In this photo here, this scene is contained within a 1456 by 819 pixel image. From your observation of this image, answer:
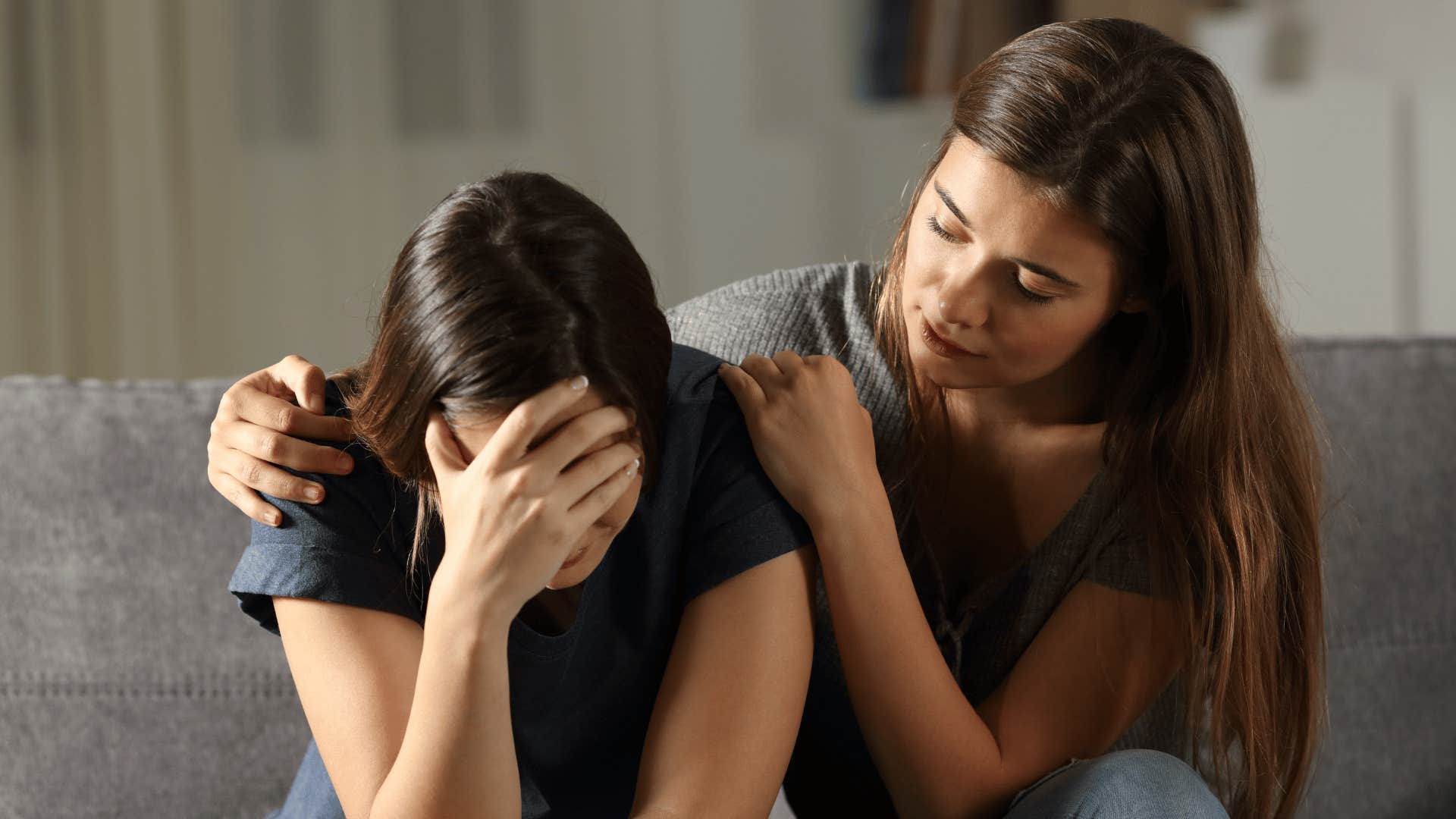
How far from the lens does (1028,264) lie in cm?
95

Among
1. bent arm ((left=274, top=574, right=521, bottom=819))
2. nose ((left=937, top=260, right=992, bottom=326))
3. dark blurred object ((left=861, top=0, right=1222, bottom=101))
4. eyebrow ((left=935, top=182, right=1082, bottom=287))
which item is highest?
dark blurred object ((left=861, top=0, right=1222, bottom=101))

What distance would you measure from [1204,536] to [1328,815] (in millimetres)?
505

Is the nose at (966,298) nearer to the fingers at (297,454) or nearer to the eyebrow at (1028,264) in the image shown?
the eyebrow at (1028,264)

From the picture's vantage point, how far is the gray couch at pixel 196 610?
1.28m

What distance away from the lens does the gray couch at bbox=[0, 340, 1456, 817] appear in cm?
128

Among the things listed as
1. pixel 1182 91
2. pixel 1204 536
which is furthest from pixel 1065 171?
pixel 1204 536

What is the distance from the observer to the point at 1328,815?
4.42 ft

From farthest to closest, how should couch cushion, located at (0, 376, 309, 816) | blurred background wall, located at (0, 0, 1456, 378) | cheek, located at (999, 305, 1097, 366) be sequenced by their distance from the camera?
blurred background wall, located at (0, 0, 1456, 378) < couch cushion, located at (0, 376, 309, 816) < cheek, located at (999, 305, 1097, 366)

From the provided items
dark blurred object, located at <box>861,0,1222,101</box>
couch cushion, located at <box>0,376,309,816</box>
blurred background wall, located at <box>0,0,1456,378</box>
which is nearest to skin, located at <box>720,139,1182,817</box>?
couch cushion, located at <box>0,376,309,816</box>

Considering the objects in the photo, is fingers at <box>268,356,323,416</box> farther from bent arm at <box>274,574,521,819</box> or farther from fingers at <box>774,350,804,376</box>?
fingers at <box>774,350,804,376</box>

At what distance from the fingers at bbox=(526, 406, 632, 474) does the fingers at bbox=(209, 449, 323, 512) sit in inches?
7.7

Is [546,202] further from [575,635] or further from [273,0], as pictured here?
[273,0]

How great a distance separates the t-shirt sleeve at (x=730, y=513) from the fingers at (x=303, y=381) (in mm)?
292

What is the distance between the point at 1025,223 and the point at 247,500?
1.97 ft
